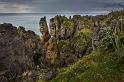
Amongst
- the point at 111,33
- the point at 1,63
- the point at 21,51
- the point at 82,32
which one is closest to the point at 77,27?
the point at 82,32

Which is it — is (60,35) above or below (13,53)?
above

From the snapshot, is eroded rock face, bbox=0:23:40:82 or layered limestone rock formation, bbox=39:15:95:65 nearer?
eroded rock face, bbox=0:23:40:82

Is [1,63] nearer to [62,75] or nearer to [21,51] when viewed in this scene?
[21,51]

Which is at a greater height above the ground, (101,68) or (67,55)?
(101,68)

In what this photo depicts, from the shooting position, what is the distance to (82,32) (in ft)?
343

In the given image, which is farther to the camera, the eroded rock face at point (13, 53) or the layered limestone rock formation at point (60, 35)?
the layered limestone rock formation at point (60, 35)

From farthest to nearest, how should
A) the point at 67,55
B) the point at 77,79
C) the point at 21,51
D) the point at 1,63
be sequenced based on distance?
the point at 67,55 < the point at 21,51 < the point at 1,63 < the point at 77,79

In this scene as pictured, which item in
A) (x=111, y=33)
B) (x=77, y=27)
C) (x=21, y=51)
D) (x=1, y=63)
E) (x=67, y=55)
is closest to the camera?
(x=111, y=33)

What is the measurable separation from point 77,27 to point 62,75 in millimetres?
92459

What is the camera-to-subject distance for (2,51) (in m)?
76.9

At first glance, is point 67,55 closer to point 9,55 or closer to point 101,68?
point 9,55

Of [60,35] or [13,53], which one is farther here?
[60,35]

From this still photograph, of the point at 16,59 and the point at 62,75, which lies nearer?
the point at 62,75

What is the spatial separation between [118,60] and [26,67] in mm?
64715
